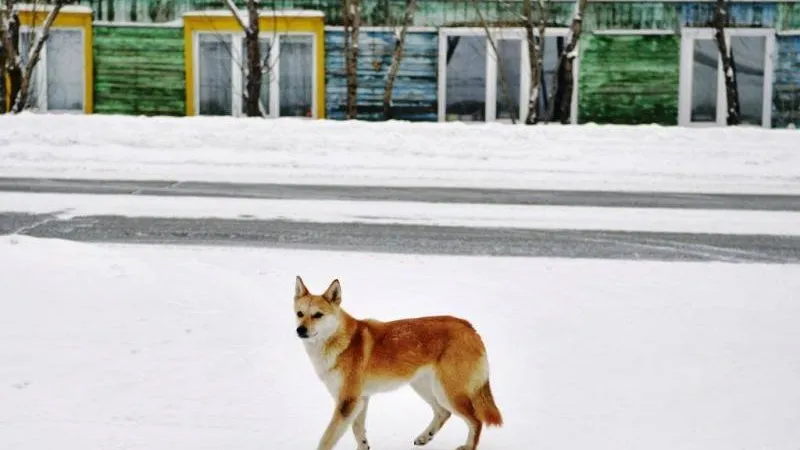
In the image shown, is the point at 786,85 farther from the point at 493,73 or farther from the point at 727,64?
the point at 493,73

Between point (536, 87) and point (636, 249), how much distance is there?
1308 cm

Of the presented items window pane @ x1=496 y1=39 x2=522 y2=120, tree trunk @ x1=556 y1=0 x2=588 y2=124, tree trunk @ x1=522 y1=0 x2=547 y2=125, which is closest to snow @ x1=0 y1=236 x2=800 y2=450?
tree trunk @ x1=522 y1=0 x2=547 y2=125

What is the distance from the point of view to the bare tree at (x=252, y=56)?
25.2 m

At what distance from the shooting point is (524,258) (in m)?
12.0

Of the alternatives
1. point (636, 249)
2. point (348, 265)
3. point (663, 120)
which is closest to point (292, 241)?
point (348, 265)

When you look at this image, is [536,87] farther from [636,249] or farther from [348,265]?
[348,265]

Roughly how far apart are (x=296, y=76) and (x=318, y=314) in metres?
22.7

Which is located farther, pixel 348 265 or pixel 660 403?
pixel 348 265

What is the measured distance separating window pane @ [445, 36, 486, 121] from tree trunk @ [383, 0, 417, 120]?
1099 mm

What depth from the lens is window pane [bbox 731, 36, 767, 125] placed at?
27.6m

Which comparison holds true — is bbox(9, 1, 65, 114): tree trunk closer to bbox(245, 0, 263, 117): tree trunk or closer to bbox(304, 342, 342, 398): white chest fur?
bbox(245, 0, 263, 117): tree trunk

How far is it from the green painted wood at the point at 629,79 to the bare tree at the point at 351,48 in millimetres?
4847

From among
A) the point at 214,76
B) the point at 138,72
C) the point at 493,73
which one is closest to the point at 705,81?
the point at 493,73

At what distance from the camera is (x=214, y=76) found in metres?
28.3
